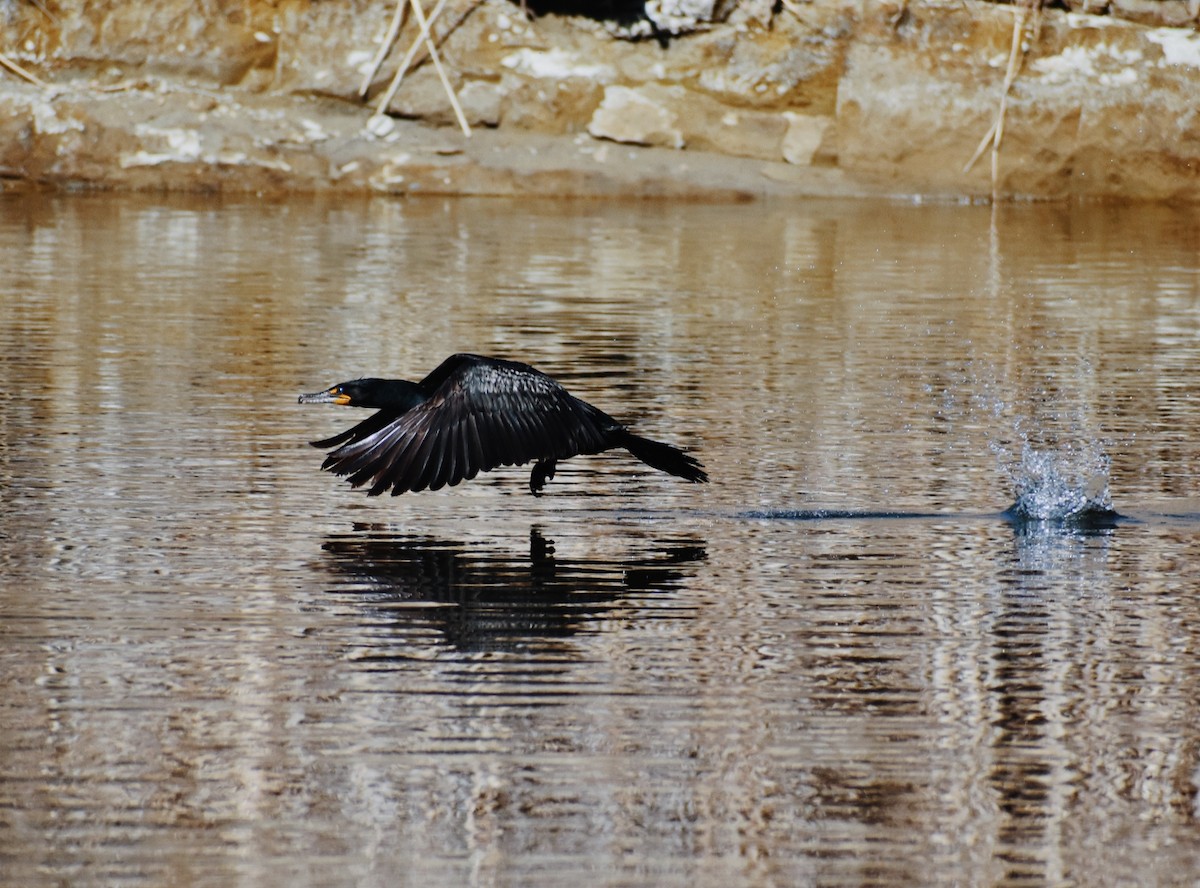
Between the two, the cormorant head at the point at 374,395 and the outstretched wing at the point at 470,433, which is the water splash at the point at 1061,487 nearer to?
the outstretched wing at the point at 470,433

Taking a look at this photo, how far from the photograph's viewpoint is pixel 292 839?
3.75 meters

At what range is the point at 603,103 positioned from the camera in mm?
22062

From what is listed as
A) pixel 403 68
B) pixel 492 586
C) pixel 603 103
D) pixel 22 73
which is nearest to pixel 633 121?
pixel 603 103

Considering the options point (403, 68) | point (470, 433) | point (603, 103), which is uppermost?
point (403, 68)

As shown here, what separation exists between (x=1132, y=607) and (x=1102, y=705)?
3.37 ft

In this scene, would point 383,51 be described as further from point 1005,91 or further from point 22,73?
point 1005,91

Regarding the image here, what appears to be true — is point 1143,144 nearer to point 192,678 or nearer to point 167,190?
point 167,190

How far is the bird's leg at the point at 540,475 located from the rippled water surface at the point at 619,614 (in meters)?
0.07

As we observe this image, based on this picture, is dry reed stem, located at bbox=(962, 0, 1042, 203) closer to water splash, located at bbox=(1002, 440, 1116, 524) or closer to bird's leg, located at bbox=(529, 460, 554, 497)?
water splash, located at bbox=(1002, 440, 1116, 524)

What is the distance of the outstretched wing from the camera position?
651 centimetres

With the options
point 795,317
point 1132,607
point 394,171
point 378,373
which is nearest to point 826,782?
point 1132,607

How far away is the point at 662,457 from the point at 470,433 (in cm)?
71

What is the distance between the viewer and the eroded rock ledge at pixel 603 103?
71.5ft

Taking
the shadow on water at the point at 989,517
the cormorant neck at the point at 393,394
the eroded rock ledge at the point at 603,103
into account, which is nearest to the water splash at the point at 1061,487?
the shadow on water at the point at 989,517
